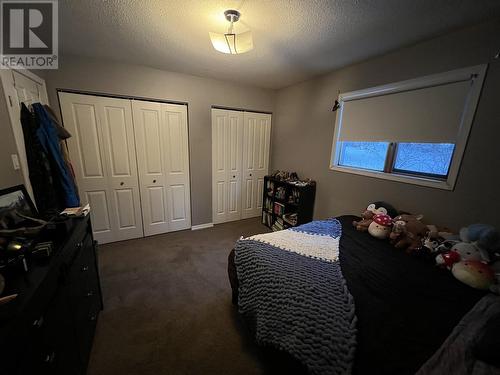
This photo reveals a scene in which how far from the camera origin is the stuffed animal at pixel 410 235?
1.55m

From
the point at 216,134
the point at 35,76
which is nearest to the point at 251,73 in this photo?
the point at 216,134

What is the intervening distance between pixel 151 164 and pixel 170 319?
200cm

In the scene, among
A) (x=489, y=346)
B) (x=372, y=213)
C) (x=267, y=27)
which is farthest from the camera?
(x=372, y=213)

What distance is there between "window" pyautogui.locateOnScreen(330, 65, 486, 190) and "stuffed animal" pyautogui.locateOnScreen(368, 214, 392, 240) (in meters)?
0.48

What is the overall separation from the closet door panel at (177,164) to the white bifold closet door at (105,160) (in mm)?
435

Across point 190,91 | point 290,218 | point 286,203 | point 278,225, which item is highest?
point 190,91

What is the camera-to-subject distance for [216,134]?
3113mm

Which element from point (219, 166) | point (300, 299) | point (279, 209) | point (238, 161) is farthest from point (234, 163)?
point (300, 299)

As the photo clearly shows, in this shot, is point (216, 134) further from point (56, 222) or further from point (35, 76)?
point (56, 222)

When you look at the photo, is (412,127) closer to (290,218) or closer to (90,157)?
(290,218)

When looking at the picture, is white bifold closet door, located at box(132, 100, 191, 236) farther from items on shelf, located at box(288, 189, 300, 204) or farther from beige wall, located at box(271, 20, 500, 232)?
beige wall, located at box(271, 20, 500, 232)

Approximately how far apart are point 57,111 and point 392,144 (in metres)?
3.77

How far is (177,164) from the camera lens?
9.62 feet

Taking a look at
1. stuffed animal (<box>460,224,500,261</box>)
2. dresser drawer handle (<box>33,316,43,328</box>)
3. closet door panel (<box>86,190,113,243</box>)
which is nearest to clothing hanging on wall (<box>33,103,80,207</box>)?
closet door panel (<box>86,190,113,243</box>)
